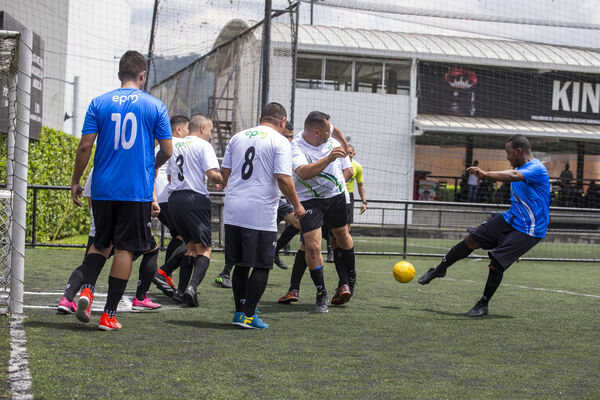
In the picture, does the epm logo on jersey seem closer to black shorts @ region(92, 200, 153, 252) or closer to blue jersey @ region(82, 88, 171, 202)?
blue jersey @ region(82, 88, 171, 202)

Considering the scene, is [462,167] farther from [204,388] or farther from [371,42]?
[204,388]

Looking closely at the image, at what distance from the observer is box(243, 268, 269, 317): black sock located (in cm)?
572

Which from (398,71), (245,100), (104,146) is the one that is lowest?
(104,146)

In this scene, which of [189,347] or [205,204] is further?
[205,204]

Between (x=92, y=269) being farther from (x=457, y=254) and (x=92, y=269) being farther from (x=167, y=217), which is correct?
(x=457, y=254)

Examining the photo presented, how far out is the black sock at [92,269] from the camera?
5.45 metres

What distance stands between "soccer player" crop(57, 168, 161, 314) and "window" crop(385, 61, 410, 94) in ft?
72.2

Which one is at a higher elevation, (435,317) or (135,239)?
(135,239)

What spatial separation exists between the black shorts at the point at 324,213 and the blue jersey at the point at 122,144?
6.40ft

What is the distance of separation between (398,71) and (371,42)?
1533 millimetres

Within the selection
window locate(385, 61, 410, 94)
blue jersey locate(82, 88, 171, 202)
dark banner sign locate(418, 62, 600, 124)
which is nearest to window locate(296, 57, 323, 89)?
window locate(385, 61, 410, 94)

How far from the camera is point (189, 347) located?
15.7 ft

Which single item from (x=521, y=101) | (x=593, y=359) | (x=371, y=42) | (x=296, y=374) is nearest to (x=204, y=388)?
(x=296, y=374)

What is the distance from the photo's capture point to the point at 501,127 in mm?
27094
